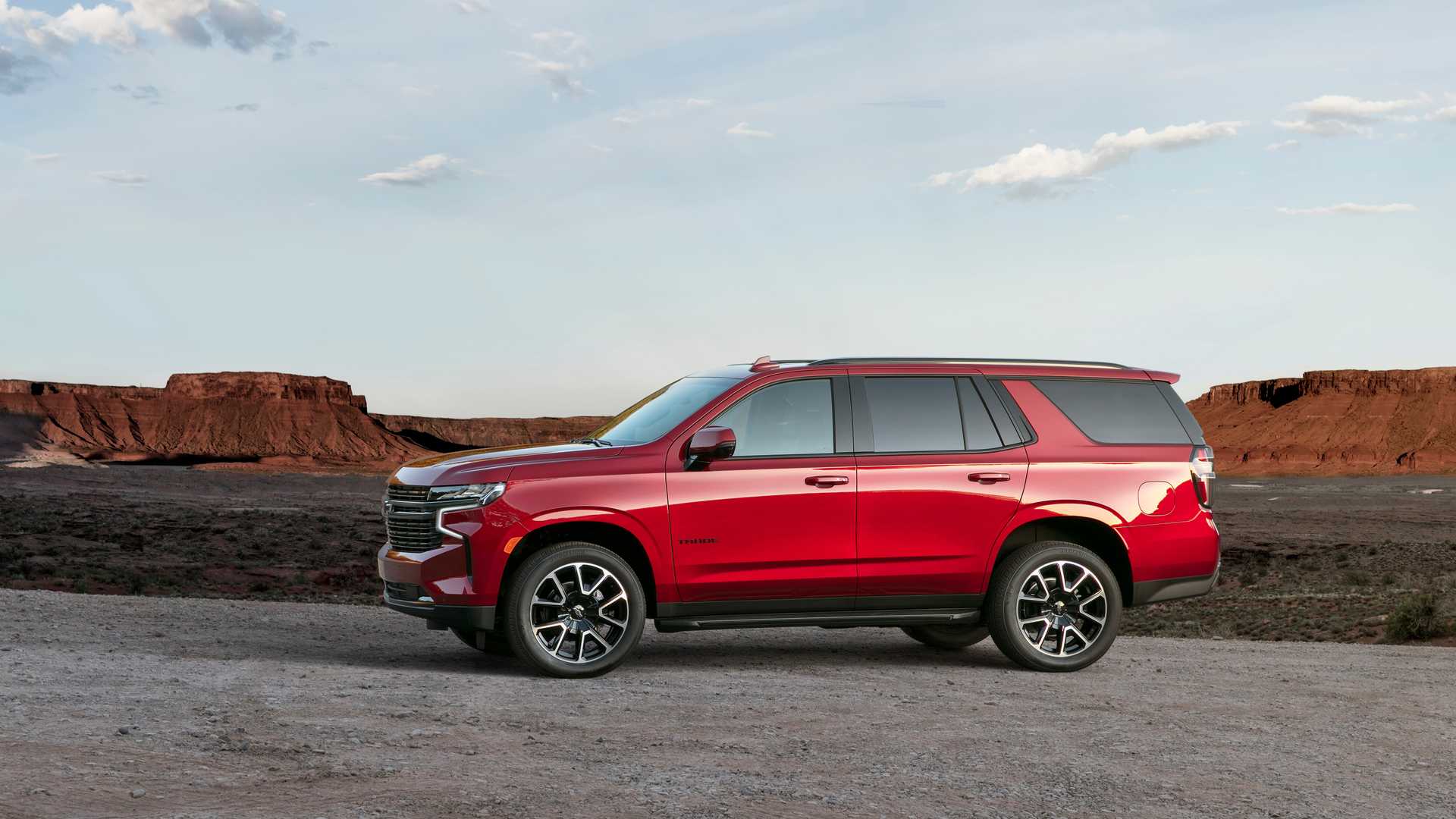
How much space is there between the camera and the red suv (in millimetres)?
8570

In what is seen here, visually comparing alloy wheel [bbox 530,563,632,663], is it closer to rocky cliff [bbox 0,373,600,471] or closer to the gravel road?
the gravel road

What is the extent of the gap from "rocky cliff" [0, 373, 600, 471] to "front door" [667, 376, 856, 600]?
433 feet

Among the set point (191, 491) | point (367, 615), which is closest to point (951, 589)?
point (367, 615)

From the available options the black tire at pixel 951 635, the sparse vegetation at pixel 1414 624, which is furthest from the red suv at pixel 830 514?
the sparse vegetation at pixel 1414 624

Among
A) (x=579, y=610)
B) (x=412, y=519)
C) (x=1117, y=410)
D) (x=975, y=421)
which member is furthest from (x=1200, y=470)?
(x=412, y=519)

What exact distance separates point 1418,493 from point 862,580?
91804 millimetres

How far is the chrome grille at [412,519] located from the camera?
8672 millimetres

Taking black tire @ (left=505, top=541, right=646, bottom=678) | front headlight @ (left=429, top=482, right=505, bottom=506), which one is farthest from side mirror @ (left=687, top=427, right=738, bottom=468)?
front headlight @ (left=429, top=482, right=505, bottom=506)

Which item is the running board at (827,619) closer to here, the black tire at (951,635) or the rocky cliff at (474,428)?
the black tire at (951,635)

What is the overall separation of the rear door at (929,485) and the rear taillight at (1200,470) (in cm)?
131

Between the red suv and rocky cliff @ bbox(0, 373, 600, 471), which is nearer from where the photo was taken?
the red suv

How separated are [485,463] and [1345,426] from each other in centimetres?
15578

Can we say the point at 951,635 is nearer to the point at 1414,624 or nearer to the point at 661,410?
the point at 661,410

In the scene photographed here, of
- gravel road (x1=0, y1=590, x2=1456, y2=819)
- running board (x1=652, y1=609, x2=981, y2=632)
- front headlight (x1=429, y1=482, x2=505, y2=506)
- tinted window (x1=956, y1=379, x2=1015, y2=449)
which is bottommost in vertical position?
gravel road (x1=0, y1=590, x2=1456, y2=819)
